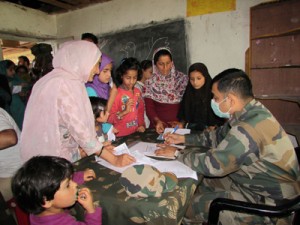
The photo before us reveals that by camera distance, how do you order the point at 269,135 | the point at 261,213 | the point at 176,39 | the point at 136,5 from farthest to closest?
the point at 136,5
the point at 176,39
the point at 269,135
the point at 261,213

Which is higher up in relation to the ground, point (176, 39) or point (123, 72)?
point (176, 39)

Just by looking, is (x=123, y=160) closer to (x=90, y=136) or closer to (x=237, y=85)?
(x=90, y=136)

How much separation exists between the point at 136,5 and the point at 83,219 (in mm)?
4086

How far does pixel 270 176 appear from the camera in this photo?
1.25 metres

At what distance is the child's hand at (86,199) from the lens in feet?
3.35

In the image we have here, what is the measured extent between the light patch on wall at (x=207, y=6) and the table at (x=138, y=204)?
10.5ft

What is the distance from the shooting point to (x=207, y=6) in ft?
11.6

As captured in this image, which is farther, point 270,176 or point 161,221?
point 270,176

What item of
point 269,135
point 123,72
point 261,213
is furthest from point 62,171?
point 123,72

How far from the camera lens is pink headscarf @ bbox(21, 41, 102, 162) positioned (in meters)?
1.30

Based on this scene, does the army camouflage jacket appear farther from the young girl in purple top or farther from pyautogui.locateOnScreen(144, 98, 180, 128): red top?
pyautogui.locateOnScreen(144, 98, 180, 128): red top

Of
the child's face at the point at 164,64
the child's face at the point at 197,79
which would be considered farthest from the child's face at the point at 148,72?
the child's face at the point at 197,79

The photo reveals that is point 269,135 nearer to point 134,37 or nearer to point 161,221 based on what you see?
point 161,221

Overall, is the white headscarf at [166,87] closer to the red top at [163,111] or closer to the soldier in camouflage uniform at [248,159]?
the red top at [163,111]
